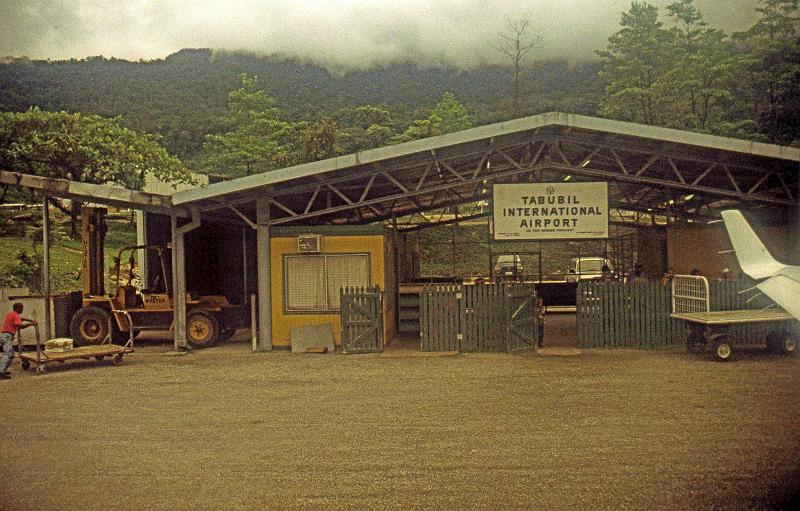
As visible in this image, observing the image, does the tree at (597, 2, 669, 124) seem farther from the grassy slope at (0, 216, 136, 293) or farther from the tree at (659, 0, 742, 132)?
the grassy slope at (0, 216, 136, 293)

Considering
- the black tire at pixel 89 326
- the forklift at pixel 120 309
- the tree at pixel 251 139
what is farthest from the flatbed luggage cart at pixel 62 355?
the tree at pixel 251 139

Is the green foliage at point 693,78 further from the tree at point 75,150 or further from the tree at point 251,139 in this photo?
the tree at point 75,150

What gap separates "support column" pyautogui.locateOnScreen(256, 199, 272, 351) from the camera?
1680 centimetres

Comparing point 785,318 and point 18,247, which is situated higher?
point 18,247

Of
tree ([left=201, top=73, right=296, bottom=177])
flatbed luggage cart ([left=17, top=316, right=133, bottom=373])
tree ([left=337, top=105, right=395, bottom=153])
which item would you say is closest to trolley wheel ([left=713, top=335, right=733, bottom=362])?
flatbed luggage cart ([left=17, top=316, right=133, bottom=373])

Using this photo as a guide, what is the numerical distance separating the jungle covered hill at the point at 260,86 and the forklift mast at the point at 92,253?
21.7 metres

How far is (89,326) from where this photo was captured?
17.5 meters

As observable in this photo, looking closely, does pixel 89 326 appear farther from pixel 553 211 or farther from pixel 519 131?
pixel 553 211

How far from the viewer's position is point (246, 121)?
169ft

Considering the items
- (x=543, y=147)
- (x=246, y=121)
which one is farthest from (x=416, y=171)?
(x=246, y=121)

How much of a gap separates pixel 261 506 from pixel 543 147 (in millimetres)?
12765

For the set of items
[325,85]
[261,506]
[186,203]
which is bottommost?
[261,506]

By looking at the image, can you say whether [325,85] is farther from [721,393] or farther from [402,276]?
[721,393]

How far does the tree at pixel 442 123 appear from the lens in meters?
49.7
